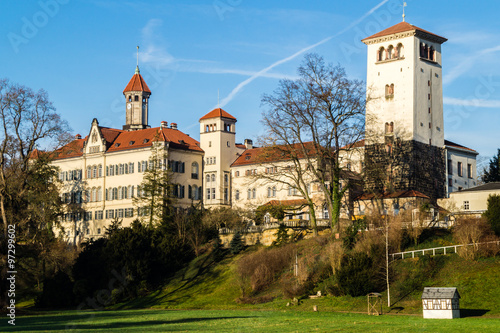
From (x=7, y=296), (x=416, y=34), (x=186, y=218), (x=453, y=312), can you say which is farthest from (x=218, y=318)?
(x=416, y=34)

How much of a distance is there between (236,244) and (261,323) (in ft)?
107

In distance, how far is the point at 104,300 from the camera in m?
66.1

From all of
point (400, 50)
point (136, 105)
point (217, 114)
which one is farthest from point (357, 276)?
point (136, 105)

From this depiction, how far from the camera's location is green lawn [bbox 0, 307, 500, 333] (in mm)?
36500

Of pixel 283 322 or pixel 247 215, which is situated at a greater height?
pixel 247 215

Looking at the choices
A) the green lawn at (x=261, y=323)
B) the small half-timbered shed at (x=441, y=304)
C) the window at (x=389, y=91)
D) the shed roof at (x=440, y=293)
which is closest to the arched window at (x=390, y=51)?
the window at (x=389, y=91)

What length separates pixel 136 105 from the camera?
10906cm

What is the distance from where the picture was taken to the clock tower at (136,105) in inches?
4286

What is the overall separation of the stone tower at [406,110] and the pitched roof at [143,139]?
2595cm

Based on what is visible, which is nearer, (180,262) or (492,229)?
(492,229)

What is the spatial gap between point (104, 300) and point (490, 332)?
130 feet

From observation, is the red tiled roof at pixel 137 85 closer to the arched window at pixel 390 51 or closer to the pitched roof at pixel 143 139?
the pitched roof at pixel 143 139

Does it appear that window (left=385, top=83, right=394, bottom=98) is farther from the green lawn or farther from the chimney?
the green lawn

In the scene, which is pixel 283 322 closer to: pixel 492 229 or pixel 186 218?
pixel 492 229
